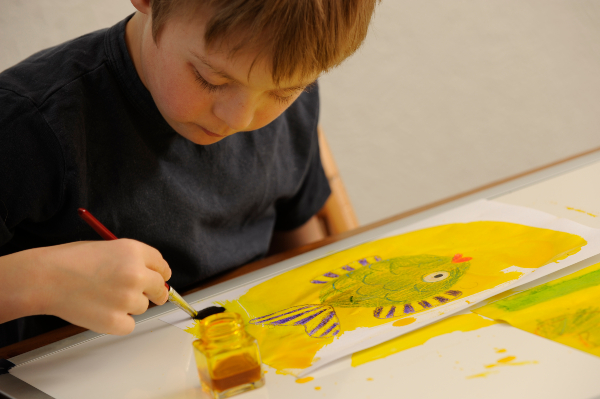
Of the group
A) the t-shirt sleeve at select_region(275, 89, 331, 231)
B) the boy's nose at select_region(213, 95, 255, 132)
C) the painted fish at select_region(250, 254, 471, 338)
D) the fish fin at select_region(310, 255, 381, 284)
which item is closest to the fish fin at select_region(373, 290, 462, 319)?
the painted fish at select_region(250, 254, 471, 338)

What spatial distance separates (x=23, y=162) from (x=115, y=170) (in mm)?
108

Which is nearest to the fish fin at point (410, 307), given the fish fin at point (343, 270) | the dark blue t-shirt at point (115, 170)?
the fish fin at point (343, 270)

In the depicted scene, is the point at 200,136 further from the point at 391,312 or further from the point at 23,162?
the point at 391,312

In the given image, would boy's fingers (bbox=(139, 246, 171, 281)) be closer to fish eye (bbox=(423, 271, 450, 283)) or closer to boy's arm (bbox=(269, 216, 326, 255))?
fish eye (bbox=(423, 271, 450, 283))

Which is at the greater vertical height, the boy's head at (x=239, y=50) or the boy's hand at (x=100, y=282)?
the boy's head at (x=239, y=50)

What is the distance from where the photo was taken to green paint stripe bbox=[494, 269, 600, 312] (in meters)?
0.39

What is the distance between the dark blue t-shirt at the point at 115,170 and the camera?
56cm

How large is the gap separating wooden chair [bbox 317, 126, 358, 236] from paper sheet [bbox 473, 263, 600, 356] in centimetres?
52

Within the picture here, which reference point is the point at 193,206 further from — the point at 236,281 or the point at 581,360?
the point at 581,360

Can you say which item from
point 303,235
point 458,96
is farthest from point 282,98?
point 458,96

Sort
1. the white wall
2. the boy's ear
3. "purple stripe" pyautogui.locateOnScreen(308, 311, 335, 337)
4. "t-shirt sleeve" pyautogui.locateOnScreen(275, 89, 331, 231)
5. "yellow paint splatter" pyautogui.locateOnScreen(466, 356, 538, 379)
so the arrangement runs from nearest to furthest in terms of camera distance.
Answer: "yellow paint splatter" pyautogui.locateOnScreen(466, 356, 538, 379) < "purple stripe" pyautogui.locateOnScreen(308, 311, 335, 337) < the boy's ear < "t-shirt sleeve" pyautogui.locateOnScreen(275, 89, 331, 231) < the white wall

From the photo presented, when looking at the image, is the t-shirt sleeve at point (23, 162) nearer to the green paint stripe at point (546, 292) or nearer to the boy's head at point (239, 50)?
the boy's head at point (239, 50)

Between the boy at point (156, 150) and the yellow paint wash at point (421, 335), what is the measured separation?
18 centimetres

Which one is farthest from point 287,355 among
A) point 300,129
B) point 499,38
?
point 499,38
